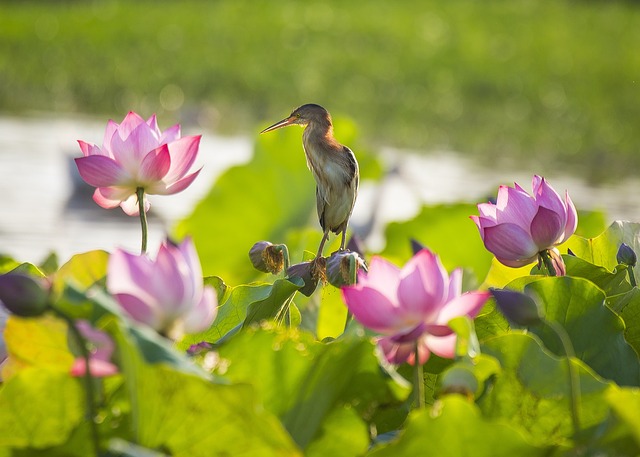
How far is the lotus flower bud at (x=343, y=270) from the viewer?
4.26 ft

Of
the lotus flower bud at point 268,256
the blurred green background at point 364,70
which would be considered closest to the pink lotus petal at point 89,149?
the lotus flower bud at point 268,256

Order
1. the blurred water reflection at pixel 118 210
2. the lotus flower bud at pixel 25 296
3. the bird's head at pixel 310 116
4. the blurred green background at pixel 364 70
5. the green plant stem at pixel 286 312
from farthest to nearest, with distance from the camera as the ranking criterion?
the blurred green background at pixel 364 70 → the blurred water reflection at pixel 118 210 → the bird's head at pixel 310 116 → the green plant stem at pixel 286 312 → the lotus flower bud at pixel 25 296

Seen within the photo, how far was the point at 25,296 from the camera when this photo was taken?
36.9 inches

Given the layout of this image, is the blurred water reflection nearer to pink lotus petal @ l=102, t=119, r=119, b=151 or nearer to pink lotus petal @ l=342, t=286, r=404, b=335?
pink lotus petal @ l=102, t=119, r=119, b=151

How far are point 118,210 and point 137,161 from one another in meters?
5.29

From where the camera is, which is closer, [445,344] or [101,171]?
[445,344]

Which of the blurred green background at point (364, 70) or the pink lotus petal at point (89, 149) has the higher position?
the pink lotus petal at point (89, 149)

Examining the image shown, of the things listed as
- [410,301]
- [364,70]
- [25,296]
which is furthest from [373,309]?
[364,70]

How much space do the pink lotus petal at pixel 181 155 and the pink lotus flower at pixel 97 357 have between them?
1.11ft

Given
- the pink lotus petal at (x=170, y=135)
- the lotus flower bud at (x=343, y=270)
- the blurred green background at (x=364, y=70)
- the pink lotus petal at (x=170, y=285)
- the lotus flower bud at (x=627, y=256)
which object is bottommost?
the blurred green background at (x=364, y=70)

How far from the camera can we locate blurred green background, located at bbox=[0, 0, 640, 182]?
10539 millimetres

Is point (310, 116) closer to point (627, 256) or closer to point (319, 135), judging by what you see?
point (319, 135)

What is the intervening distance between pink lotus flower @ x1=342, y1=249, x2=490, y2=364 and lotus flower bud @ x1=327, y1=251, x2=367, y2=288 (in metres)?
0.20

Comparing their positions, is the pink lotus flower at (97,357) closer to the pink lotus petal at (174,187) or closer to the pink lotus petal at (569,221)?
the pink lotus petal at (174,187)
